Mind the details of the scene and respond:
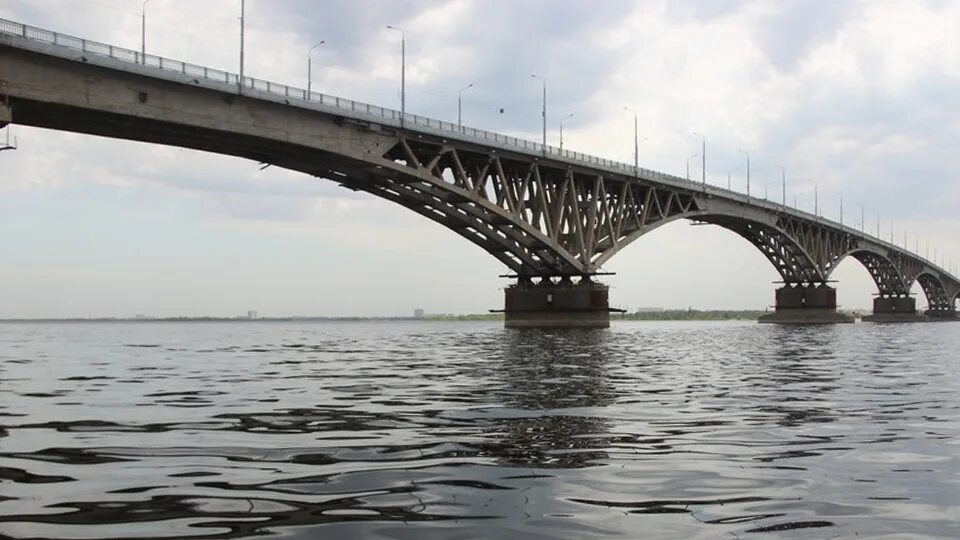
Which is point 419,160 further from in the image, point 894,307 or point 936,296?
point 936,296

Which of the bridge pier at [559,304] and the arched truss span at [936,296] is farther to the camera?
the arched truss span at [936,296]

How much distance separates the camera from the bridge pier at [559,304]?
83062mm

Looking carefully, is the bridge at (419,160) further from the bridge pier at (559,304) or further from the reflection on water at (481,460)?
the reflection on water at (481,460)

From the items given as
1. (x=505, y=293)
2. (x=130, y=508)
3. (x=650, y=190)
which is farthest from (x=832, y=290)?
(x=130, y=508)

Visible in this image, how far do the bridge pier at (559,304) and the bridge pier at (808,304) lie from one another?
184 feet

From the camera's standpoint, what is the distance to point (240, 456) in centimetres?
962

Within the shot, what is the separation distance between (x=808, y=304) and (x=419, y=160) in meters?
83.0

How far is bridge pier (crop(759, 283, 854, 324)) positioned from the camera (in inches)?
5044

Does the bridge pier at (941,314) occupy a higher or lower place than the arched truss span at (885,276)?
lower

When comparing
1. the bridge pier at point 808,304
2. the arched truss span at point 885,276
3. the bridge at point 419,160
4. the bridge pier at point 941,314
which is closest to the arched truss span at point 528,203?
the bridge at point 419,160

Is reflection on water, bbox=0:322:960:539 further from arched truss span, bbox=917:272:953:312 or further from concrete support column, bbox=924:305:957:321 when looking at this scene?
arched truss span, bbox=917:272:953:312

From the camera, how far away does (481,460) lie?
9391 mm

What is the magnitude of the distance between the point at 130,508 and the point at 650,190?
8636 cm

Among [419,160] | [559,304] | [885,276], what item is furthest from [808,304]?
[419,160]
